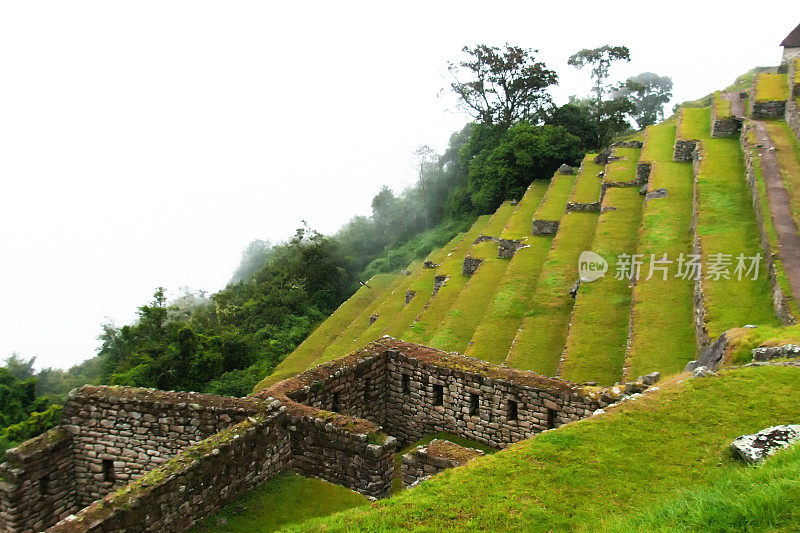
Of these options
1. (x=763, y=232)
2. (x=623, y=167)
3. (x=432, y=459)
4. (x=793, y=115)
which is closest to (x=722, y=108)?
(x=793, y=115)

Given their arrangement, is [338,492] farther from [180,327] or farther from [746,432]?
[180,327]

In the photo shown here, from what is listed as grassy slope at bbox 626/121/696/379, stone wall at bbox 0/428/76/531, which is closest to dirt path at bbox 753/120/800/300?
grassy slope at bbox 626/121/696/379

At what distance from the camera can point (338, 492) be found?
7.18 metres

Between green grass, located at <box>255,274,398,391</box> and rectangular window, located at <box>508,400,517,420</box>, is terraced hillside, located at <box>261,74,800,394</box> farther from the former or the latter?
rectangular window, located at <box>508,400,517,420</box>

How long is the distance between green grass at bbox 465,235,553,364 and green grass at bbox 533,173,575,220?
6.26ft

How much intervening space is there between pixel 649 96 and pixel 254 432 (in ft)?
217

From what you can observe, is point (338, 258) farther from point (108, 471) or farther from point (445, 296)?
point (108, 471)

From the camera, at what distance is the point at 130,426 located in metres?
8.28

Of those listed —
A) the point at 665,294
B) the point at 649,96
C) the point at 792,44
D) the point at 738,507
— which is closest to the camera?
the point at 738,507

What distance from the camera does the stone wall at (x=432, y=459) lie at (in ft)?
22.8

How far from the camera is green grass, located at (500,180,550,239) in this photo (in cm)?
2655

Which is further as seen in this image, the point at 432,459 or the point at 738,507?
the point at 432,459

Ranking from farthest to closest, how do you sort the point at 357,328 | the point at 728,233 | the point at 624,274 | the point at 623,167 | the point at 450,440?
the point at 623,167 → the point at 357,328 → the point at 624,274 → the point at 728,233 → the point at 450,440

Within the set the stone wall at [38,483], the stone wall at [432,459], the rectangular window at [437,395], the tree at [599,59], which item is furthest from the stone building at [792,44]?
the stone wall at [38,483]
